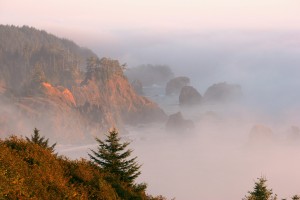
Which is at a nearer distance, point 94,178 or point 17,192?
point 17,192

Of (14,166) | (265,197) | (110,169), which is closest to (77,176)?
(14,166)

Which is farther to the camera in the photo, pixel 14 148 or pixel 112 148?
pixel 112 148

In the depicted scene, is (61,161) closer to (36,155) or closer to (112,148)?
(36,155)

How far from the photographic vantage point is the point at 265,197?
43.4 meters

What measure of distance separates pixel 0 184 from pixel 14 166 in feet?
11.2

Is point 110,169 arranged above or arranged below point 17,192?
above

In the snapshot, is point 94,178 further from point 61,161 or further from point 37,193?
point 37,193

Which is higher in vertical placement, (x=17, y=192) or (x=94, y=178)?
(x=94, y=178)

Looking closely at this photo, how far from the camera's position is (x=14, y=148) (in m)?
25.7

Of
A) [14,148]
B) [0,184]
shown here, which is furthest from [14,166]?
[14,148]

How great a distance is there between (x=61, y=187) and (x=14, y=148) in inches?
227

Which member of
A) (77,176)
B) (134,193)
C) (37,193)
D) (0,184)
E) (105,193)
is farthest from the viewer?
(134,193)

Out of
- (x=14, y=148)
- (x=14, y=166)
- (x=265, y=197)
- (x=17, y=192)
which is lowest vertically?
(x=17, y=192)

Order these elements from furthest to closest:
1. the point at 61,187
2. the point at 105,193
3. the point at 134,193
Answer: the point at 134,193 < the point at 105,193 < the point at 61,187
